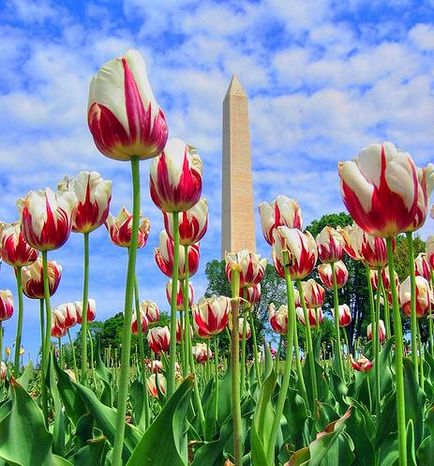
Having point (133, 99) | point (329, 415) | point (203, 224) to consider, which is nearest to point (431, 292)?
point (329, 415)

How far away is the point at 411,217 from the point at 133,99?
1.79 ft

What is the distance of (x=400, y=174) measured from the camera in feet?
4.00

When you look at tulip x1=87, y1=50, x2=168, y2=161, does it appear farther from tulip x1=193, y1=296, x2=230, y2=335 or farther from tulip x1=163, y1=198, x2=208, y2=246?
tulip x1=193, y1=296, x2=230, y2=335

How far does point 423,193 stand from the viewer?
1.28 meters

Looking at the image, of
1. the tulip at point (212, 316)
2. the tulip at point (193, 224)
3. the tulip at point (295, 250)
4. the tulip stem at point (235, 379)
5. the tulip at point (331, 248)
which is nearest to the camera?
the tulip stem at point (235, 379)

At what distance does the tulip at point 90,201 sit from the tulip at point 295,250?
51 cm

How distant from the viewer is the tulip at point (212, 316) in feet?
8.57

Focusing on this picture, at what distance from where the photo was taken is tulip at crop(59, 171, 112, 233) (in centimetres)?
186

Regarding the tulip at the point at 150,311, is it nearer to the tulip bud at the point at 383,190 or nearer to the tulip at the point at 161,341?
the tulip at the point at 161,341

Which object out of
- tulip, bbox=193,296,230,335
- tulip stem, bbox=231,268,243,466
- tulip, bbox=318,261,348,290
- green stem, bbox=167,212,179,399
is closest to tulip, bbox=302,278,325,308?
tulip, bbox=318,261,348,290

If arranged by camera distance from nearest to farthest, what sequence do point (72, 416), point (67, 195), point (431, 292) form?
1. point (67, 195)
2. point (72, 416)
3. point (431, 292)

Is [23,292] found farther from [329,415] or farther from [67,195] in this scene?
[329,415]

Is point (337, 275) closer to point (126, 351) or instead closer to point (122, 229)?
point (122, 229)

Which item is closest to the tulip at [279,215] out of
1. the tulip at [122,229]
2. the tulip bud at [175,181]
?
the tulip bud at [175,181]
